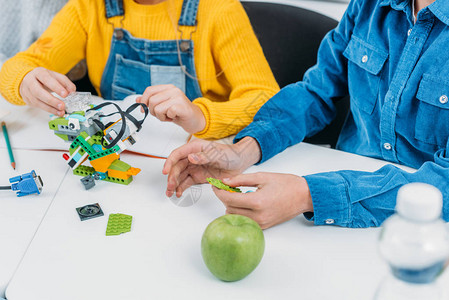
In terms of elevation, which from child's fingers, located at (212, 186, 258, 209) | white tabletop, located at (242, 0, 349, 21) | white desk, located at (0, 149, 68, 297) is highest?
white tabletop, located at (242, 0, 349, 21)

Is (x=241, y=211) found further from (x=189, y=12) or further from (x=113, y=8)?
(x=113, y=8)

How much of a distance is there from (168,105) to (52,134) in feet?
0.95

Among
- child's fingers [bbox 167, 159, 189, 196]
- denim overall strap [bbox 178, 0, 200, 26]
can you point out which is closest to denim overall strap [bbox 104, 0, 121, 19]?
denim overall strap [bbox 178, 0, 200, 26]

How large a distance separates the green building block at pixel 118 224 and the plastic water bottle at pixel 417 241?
0.43m

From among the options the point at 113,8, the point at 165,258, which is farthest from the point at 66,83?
the point at 165,258

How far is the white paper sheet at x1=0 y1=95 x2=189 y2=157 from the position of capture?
2.99 ft

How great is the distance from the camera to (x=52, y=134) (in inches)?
37.9

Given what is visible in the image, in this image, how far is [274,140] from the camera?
88 centimetres

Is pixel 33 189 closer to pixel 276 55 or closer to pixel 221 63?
pixel 221 63

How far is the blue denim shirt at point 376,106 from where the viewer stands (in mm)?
706

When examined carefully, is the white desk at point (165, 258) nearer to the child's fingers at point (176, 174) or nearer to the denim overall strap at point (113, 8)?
the child's fingers at point (176, 174)

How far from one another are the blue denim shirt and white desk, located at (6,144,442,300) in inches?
2.5

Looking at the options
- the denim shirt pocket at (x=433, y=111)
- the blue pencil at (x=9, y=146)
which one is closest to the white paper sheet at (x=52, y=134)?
the blue pencil at (x=9, y=146)

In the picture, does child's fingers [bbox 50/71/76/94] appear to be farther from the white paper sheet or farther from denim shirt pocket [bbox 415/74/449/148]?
denim shirt pocket [bbox 415/74/449/148]
